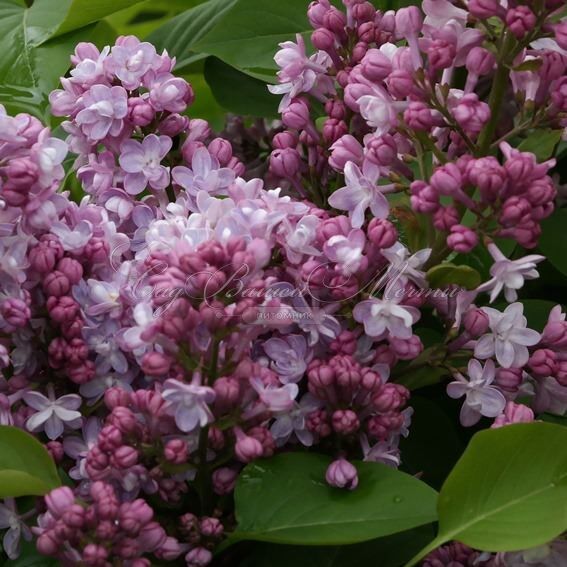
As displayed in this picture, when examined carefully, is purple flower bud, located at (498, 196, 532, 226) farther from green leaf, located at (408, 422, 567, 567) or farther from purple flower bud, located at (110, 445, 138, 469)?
purple flower bud, located at (110, 445, 138, 469)

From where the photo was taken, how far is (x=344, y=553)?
0.66 meters

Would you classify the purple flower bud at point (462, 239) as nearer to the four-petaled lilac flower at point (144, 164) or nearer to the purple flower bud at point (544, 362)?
the purple flower bud at point (544, 362)

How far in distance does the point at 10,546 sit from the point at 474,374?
0.29 meters

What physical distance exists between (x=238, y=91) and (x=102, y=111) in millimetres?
288

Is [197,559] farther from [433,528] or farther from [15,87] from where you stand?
[15,87]

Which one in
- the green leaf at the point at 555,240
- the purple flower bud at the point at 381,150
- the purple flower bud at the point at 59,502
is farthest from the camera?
the green leaf at the point at 555,240

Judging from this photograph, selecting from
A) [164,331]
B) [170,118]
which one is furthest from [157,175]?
[164,331]

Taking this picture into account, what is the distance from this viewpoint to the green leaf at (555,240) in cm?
83

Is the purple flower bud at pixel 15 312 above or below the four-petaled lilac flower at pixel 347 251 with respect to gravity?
below

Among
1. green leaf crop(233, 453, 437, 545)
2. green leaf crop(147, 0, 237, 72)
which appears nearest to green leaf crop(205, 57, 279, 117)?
green leaf crop(147, 0, 237, 72)

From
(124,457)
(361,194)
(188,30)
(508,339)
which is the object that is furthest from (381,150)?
(188,30)

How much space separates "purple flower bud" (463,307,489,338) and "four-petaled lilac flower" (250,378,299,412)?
0.12 m

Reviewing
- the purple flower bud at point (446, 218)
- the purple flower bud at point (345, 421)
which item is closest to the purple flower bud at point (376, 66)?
the purple flower bud at point (446, 218)

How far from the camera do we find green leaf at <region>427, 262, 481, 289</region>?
63cm
